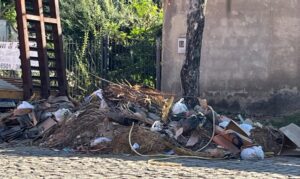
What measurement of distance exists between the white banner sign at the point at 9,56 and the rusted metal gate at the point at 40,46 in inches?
64.0

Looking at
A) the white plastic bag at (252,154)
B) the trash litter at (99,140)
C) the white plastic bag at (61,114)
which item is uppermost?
the white plastic bag at (61,114)

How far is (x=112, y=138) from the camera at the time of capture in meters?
10.1

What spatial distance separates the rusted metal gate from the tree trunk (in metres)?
3.37

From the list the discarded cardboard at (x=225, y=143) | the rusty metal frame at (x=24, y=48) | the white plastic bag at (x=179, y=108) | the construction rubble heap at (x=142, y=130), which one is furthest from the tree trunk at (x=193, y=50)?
the rusty metal frame at (x=24, y=48)

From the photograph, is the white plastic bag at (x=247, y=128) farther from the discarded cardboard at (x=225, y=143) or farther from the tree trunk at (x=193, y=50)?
the tree trunk at (x=193, y=50)

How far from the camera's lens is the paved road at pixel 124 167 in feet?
25.5

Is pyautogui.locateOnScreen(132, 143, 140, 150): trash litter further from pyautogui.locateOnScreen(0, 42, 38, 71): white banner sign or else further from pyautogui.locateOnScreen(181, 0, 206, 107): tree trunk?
pyautogui.locateOnScreen(0, 42, 38, 71): white banner sign

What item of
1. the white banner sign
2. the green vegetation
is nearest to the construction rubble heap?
the white banner sign

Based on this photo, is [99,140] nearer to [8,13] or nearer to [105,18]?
[105,18]

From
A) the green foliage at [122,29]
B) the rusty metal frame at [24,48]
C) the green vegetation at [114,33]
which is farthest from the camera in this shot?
the green foliage at [122,29]

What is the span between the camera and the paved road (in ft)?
25.5

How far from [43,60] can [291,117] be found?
6.23m

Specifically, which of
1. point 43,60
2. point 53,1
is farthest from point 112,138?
point 53,1

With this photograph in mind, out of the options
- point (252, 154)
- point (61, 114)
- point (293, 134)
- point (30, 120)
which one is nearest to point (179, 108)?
point (252, 154)
